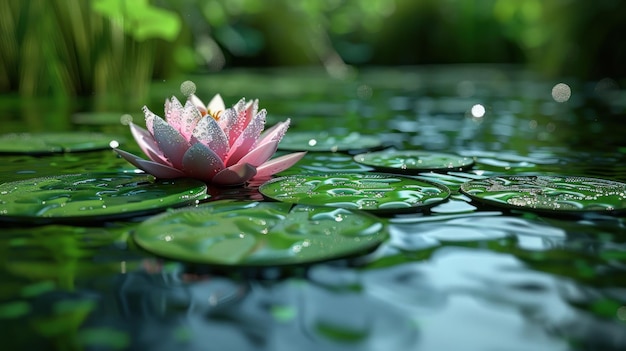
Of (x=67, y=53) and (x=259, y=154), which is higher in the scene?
(x=67, y=53)

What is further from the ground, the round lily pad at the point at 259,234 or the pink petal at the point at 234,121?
the pink petal at the point at 234,121

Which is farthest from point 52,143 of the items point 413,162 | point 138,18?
point 138,18

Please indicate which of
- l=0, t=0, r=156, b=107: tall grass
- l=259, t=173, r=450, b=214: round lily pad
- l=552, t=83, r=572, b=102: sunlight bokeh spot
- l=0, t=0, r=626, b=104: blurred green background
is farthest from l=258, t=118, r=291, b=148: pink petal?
l=552, t=83, r=572, b=102: sunlight bokeh spot

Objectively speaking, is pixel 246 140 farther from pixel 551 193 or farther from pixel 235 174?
pixel 551 193

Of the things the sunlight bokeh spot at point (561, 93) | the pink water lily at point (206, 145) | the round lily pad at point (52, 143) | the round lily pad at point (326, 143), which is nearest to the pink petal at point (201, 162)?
the pink water lily at point (206, 145)

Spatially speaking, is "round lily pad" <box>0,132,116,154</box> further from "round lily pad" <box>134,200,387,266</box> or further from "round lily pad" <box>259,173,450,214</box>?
"round lily pad" <box>134,200,387,266</box>

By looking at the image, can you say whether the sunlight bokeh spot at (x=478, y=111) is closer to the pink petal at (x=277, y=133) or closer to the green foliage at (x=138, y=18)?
the green foliage at (x=138, y=18)
